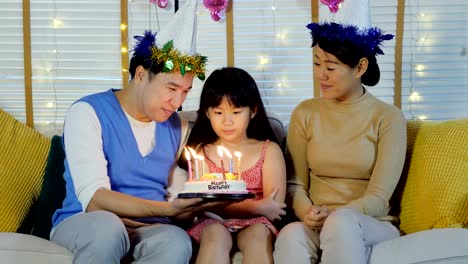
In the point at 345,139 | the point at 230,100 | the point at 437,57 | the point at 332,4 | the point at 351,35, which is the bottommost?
the point at 345,139

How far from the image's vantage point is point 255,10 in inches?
154

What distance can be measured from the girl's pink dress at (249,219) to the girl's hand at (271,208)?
0.07ft

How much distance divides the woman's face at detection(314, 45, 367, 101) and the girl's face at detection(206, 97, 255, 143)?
0.98 ft

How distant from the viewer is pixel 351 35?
108 inches

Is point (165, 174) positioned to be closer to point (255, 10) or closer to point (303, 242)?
point (303, 242)

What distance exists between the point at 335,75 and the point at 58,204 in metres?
1.12

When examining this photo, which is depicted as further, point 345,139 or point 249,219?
point 345,139

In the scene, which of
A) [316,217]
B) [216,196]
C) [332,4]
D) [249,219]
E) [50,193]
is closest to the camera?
[216,196]

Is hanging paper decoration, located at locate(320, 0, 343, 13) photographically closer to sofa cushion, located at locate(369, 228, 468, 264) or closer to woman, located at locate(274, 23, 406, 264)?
woman, located at locate(274, 23, 406, 264)

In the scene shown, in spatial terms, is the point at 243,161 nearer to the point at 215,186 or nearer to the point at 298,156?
the point at 298,156

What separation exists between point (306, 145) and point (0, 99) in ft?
6.02

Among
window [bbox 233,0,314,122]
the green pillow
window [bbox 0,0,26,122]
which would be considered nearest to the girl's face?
the green pillow

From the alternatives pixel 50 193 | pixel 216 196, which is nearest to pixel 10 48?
pixel 50 193

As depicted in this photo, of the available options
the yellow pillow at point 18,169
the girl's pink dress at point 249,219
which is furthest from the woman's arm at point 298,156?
the yellow pillow at point 18,169
